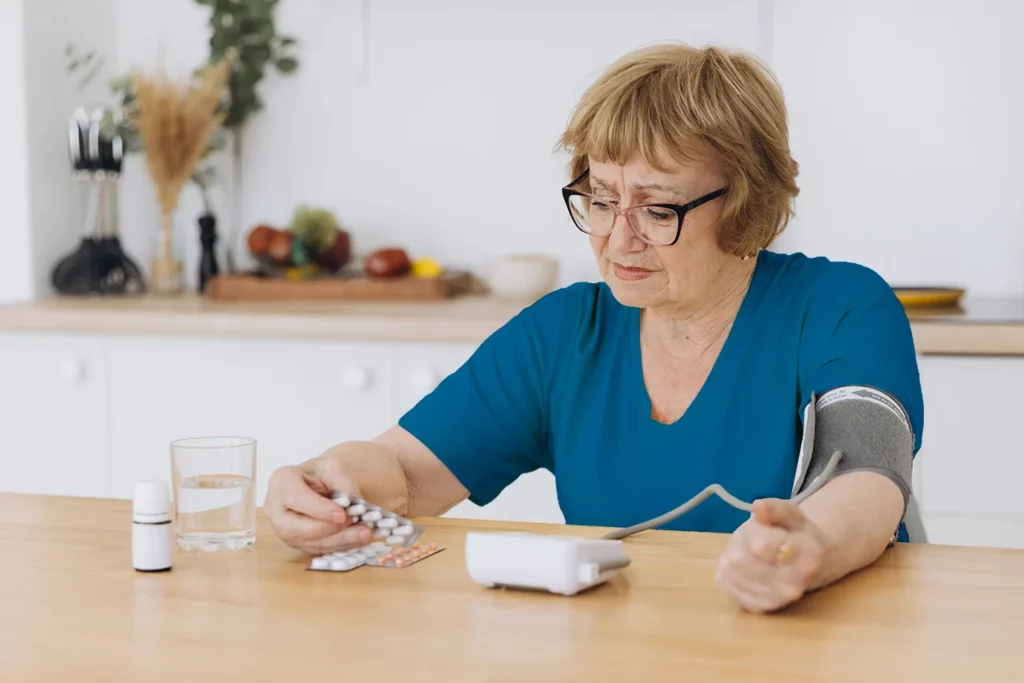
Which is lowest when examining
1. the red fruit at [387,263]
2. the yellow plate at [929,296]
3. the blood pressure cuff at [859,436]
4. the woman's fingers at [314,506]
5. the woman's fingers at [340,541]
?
the woman's fingers at [340,541]

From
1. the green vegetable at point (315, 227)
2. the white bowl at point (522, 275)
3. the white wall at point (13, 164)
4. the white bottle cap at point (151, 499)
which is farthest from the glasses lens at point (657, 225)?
the white wall at point (13, 164)

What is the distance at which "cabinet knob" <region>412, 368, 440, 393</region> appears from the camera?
2701 mm

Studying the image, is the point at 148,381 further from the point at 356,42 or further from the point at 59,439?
the point at 356,42

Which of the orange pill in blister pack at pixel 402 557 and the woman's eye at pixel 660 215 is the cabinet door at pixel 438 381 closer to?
the woman's eye at pixel 660 215

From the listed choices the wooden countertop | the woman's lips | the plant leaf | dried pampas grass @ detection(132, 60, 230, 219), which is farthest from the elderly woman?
the plant leaf

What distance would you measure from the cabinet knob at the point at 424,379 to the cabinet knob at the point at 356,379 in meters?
0.11

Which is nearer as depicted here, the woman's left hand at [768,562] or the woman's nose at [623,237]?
the woman's left hand at [768,562]

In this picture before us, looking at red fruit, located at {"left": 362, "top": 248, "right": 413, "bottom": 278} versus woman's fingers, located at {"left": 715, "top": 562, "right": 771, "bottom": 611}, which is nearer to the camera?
woman's fingers, located at {"left": 715, "top": 562, "right": 771, "bottom": 611}

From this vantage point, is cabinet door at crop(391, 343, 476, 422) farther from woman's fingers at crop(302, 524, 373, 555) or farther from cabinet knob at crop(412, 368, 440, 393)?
woman's fingers at crop(302, 524, 373, 555)

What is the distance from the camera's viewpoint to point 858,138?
297cm

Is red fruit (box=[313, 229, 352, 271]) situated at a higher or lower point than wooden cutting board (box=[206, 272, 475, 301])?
higher

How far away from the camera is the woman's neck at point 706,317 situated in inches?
63.4

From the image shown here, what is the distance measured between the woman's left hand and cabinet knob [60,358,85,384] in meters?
2.17

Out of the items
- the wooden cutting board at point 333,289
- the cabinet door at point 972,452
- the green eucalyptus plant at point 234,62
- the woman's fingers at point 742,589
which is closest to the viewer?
the woman's fingers at point 742,589
